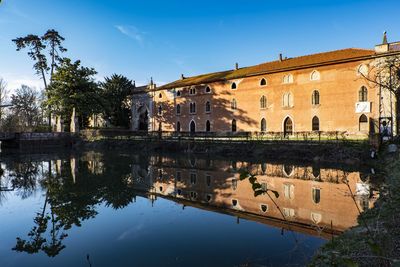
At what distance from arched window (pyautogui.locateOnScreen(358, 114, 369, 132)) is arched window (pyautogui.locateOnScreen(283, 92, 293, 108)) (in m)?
7.03

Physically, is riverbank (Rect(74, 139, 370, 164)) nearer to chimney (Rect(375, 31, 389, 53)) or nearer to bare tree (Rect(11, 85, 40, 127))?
chimney (Rect(375, 31, 389, 53))

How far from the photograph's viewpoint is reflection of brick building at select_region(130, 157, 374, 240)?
8625mm

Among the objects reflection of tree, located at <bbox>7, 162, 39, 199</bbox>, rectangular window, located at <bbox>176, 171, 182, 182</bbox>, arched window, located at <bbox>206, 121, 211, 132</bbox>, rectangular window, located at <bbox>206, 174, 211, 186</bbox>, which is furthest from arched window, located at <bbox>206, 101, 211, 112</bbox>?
reflection of tree, located at <bbox>7, 162, 39, 199</bbox>

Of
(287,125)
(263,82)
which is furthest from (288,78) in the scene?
(287,125)

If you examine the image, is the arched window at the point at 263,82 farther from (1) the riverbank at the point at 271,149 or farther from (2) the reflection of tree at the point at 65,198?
(2) the reflection of tree at the point at 65,198

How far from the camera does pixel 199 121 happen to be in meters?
39.7

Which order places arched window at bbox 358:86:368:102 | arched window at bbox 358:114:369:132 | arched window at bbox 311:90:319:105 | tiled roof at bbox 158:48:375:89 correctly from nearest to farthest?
arched window at bbox 358:114:369:132, arched window at bbox 358:86:368:102, tiled roof at bbox 158:48:375:89, arched window at bbox 311:90:319:105

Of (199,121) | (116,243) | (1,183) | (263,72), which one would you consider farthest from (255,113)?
(116,243)

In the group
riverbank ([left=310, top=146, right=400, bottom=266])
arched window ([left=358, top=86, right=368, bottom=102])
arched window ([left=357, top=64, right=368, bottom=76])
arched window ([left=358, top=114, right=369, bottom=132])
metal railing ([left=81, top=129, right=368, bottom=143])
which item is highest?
arched window ([left=357, top=64, right=368, bottom=76])

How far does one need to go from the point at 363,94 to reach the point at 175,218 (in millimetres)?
24758

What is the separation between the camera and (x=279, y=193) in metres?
12.0

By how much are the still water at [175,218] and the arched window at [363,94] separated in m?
13.7

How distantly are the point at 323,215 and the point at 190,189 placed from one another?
6229 mm

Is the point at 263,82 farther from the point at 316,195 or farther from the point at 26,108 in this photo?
the point at 26,108
